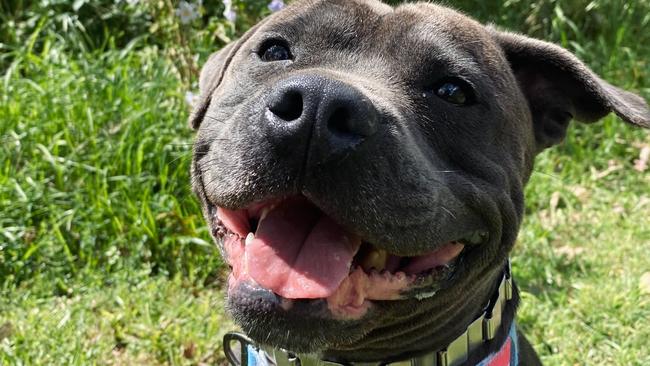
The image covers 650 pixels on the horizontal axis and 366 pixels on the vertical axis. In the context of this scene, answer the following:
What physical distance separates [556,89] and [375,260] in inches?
46.9

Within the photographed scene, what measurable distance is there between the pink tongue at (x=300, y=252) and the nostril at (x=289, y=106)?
393mm

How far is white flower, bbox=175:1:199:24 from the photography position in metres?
5.25

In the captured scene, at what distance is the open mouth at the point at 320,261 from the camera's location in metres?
2.46

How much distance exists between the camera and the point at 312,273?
246 cm

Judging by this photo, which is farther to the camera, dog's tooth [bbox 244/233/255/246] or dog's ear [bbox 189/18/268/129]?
dog's ear [bbox 189/18/268/129]

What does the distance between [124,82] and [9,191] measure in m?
1.19

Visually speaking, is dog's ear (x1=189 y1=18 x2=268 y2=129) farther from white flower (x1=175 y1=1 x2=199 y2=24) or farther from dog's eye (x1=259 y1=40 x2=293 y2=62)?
white flower (x1=175 y1=1 x2=199 y2=24)

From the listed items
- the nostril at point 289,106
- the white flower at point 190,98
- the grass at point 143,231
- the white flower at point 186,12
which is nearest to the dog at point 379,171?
the nostril at point 289,106

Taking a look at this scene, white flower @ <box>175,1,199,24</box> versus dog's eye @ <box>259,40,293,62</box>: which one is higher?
dog's eye @ <box>259,40,293,62</box>

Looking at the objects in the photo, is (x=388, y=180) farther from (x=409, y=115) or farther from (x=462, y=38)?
(x=462, y=38)

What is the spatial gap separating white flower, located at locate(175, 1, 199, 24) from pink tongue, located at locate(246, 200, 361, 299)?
9.67ft

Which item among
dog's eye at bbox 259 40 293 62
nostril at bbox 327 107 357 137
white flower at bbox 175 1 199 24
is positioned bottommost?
white flower at bbox 175 1 199 24

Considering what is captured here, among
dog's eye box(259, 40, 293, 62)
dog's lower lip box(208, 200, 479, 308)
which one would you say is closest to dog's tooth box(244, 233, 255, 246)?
dog's lower lip box(208, 200, 479, 308)

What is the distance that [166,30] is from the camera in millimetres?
5734
